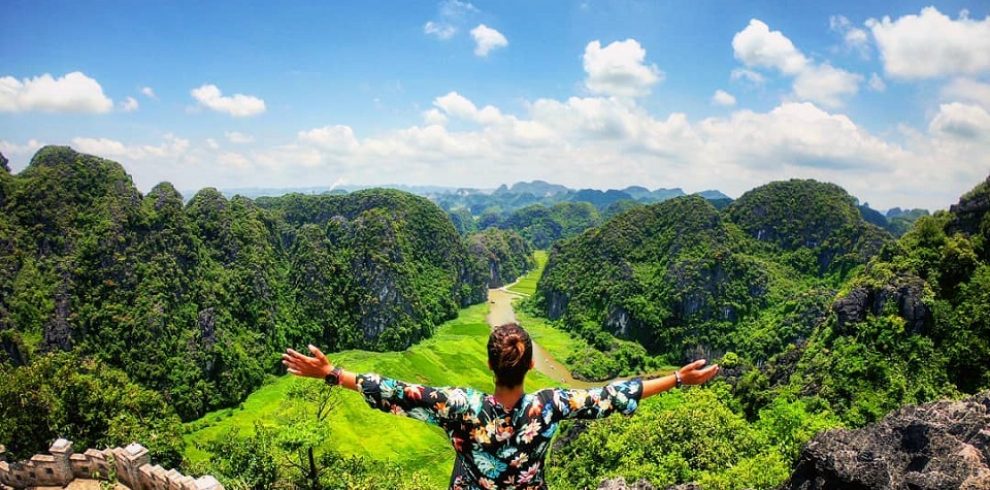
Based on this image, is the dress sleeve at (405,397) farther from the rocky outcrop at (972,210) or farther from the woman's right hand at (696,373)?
the rocky outcrop at (972,210)

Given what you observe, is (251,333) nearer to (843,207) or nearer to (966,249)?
(966,249)

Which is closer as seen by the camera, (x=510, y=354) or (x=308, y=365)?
(x=510, y=354)

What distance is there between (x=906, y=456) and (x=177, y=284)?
78624mm

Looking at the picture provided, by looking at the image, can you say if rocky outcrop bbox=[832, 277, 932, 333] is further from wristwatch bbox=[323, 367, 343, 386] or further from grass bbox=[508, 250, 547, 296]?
grass bbox=[508, 250, 547, 296]

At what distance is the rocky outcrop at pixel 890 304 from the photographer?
Result: 4269 centimetres

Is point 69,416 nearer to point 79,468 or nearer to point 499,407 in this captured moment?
point 79,468

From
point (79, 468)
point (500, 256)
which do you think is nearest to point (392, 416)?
point (79, 468)

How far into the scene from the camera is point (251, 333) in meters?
77.8

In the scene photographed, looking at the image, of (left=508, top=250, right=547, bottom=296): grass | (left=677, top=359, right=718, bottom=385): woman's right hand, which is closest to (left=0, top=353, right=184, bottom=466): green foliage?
(left=677, top=359, right=718, bottom=385): woman's right hand

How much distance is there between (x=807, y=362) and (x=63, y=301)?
79.0 meters

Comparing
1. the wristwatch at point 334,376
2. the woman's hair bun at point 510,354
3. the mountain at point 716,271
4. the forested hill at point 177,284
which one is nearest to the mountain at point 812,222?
the mountain at point 716,271

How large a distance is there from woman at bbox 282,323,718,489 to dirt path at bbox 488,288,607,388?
48.1m

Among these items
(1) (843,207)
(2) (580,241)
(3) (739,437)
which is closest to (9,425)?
(3) (739,437)

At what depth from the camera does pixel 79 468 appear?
15.7 m
